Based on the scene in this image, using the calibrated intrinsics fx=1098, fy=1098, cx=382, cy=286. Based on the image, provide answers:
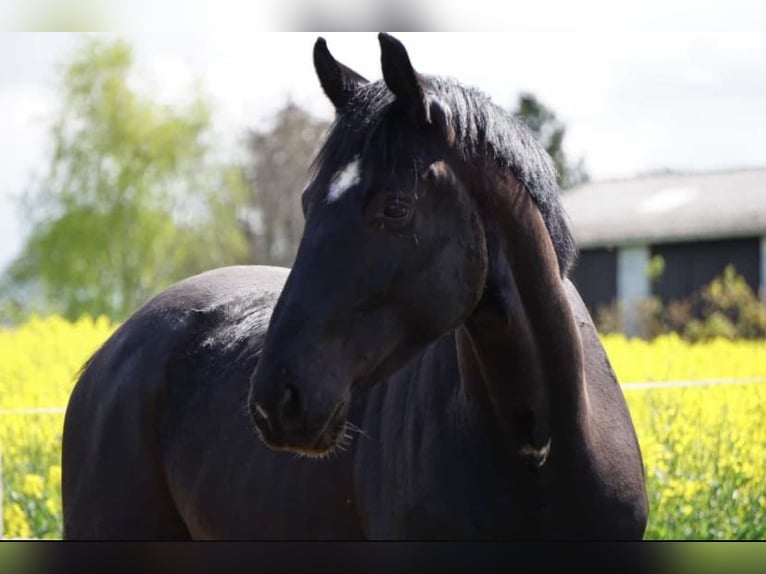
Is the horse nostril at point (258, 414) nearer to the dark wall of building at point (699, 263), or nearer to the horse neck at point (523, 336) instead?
the horse neck at point (523, 336)

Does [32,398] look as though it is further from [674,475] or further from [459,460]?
[459,460]

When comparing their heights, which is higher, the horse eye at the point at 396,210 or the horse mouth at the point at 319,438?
the horse eye at the point at 396,210

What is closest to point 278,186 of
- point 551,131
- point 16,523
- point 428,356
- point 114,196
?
point 114,196

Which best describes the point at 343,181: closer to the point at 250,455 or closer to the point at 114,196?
the point at 250,455

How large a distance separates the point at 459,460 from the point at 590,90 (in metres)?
3.06

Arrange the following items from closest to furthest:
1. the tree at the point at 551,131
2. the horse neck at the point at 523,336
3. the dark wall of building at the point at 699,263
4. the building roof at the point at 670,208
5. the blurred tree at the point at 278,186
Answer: the horse neck at the point at 523,336 → the tree at the point at 551,131 → the building roof at the point at 670,208 → the dark wall of building at the point at 699,263 → the blurred tree at the point at 278,186

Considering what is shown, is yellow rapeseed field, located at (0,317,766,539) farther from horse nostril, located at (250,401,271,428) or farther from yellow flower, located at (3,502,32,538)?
horse nostril, located at (250,401,271,428)

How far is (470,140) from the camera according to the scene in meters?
2.28

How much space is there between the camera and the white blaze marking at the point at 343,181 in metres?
2.15

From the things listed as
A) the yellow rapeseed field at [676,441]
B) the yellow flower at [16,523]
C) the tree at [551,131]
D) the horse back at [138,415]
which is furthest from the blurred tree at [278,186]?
the horse back at [138,415]

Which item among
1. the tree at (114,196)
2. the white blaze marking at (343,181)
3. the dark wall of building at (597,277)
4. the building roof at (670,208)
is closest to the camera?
the white blaze marking at (343,181)

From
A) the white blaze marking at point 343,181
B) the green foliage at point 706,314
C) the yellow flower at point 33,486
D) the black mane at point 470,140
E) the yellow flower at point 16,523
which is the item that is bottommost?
the yellow flower at point 16,523

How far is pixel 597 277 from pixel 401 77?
402cm

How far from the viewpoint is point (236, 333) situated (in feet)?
10.7
